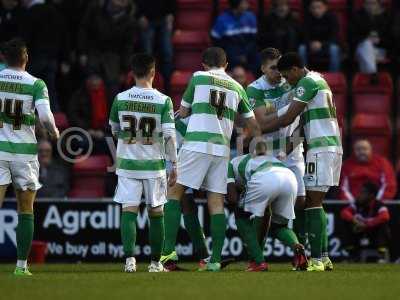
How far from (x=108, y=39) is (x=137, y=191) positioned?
282 inches

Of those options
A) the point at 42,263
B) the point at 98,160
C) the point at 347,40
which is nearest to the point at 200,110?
the point at 42,263

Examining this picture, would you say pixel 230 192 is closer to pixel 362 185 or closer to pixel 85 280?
pixel 85 280

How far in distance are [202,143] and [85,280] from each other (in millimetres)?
2177

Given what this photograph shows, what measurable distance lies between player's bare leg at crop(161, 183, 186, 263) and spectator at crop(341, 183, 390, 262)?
425cm

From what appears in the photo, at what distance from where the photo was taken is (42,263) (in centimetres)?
1653

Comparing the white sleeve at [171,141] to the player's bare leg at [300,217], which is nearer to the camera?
the white sleeve at [171,141]

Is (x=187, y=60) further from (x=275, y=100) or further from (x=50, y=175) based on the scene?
(x=275, y=100)

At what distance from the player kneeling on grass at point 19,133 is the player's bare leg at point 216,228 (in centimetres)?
188

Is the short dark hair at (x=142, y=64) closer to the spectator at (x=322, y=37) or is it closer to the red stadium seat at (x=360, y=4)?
the spectator at (x=322, y=37)

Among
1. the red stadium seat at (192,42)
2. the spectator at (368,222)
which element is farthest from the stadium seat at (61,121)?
the spectator at (368,222)

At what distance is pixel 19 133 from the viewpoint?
1248 centimetres

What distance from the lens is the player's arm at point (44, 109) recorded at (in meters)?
12.2

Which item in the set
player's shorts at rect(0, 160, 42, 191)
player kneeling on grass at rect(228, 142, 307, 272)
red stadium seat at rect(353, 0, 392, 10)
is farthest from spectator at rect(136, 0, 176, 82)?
player's shorts at rect(0, 160, 42, 191)

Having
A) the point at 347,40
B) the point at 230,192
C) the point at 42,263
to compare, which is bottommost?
the point at 42,263
